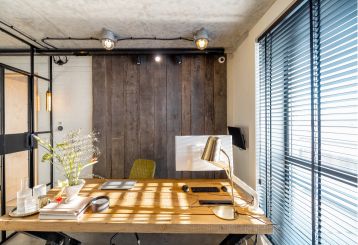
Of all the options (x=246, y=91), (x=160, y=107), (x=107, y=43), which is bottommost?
(x=160, y=107)

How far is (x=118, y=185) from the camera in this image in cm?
218

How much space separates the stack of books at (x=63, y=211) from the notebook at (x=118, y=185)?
20.5 inches

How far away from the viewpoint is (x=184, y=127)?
11.4 ft

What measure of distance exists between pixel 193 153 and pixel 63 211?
1.12 metres

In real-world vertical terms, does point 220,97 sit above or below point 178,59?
below

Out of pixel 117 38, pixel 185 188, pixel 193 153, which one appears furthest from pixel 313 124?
pixel 117 38

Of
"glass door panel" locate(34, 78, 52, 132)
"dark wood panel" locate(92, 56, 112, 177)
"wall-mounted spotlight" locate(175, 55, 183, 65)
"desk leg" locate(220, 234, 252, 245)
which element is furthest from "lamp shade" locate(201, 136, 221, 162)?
"glass door panel" locate(34, 78, 52, 132)

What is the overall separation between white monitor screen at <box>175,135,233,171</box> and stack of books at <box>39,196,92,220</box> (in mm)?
848

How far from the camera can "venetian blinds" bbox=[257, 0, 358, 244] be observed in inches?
45.1

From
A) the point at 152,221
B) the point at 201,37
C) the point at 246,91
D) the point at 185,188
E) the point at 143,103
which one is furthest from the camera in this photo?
the point at 143,103

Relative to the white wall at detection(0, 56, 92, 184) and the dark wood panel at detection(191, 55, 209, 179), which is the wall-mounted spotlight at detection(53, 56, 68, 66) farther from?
the dark wood panel at detection(191, 55, 209, 179)

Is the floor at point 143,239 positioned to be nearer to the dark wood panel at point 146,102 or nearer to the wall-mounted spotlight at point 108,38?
the dark wood panel at point 146,102

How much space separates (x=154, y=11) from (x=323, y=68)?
1756 mm

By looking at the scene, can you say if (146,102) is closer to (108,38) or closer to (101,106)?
(101,106)
